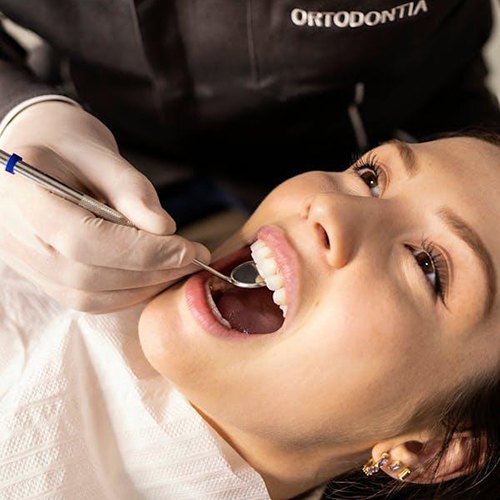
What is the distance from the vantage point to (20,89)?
1.10 metres

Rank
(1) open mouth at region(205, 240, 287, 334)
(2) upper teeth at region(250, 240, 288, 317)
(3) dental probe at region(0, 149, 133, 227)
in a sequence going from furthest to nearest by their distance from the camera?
(1) open mouth at region(205, 240, 287, 334)
(2) upper teeth at region(250, 240, 288, 317)
(3) dental probe at region(0, 149, 133, 227)

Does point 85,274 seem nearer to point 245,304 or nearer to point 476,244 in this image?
point 245,304

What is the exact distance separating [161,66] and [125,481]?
64cm

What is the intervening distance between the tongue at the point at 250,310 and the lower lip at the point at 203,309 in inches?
3.1

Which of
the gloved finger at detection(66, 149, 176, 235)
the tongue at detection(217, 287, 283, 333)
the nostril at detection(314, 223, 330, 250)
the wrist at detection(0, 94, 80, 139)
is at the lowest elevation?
the tongue at detection(217, 287, 283, 333)

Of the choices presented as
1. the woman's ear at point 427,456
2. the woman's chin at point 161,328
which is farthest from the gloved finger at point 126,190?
the woman's ear at point 427,456

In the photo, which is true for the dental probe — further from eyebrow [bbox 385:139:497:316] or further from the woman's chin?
eyebrow [bbox 385:139:497:316]

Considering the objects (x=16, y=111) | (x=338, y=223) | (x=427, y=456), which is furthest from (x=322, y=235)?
(x=16, y=111)

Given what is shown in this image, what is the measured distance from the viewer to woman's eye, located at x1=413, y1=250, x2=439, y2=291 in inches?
36.0

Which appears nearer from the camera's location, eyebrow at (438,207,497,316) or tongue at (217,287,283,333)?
eyebrow at (438,207,497,316)

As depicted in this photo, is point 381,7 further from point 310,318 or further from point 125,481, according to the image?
point 125,481

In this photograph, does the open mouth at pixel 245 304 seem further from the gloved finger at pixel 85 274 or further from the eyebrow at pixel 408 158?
the eyebrow at pixel 408 158

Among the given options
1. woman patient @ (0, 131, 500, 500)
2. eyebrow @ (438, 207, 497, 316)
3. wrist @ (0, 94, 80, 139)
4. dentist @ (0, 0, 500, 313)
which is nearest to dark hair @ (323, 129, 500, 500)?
woman patient @ (0, 131, 500, 500)

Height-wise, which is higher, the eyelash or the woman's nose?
the woman's nose
